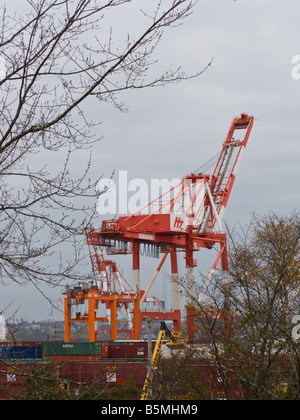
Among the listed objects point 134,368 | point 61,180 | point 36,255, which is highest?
point 61,180

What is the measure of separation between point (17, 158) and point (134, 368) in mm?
22786

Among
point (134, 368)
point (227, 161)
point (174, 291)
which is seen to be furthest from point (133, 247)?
point (134, 368)

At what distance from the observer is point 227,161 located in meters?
50.6

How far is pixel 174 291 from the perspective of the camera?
46.7 m

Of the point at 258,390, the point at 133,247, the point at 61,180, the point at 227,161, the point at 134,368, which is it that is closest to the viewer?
the point at 61,180

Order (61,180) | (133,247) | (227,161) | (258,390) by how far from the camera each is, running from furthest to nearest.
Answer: (227,161) < (133,247) < (258,390) < (61,180)

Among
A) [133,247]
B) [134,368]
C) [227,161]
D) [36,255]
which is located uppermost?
[227,161]

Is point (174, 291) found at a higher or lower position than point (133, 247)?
lower
